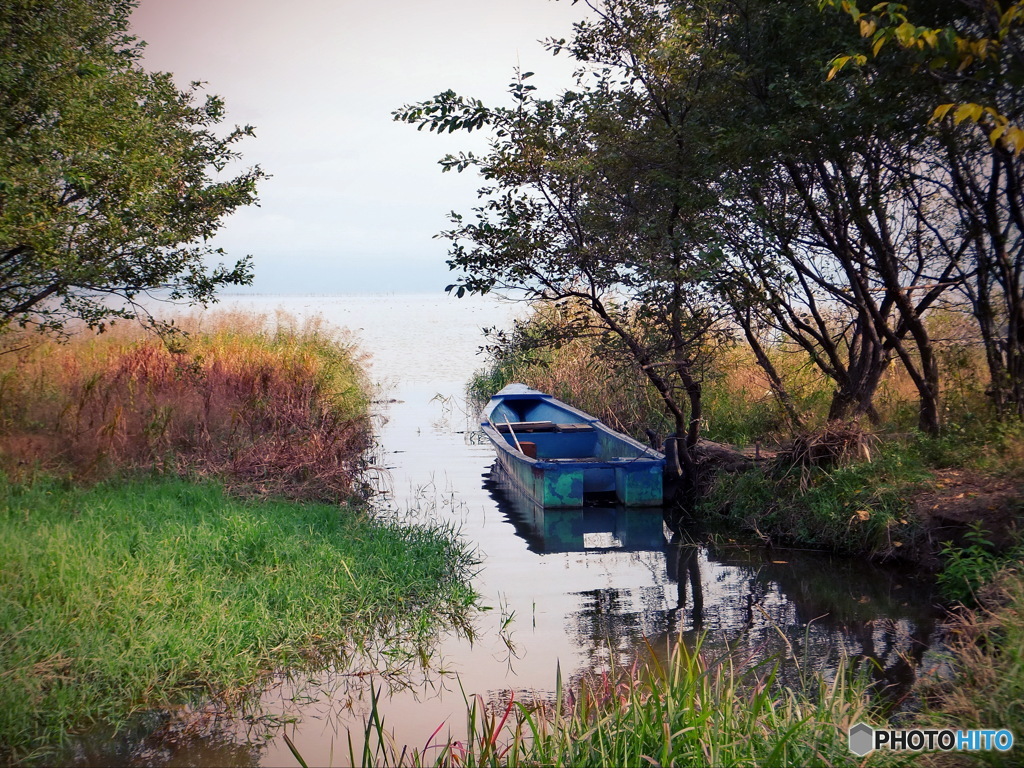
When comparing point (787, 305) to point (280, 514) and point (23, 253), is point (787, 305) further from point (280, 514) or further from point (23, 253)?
point (23, 253)

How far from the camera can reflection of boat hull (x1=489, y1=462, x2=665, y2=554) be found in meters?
8.27

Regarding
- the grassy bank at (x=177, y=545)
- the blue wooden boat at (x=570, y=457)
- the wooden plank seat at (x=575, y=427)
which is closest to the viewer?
the grassy bank at (x=177, y=545)

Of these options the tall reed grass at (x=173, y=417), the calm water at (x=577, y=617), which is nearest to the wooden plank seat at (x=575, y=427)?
the calm water at (x=577, y=617)

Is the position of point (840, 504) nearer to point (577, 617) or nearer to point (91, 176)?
point (577, 617)

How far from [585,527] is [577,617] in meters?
2.83

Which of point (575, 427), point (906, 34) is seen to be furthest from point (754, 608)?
point (575, 427)

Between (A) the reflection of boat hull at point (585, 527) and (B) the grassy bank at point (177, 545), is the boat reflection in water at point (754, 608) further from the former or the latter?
(B) the grassy bank at point (177, 545)

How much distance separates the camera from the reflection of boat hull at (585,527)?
8273 millimetres

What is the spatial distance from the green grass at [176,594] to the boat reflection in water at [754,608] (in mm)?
1230

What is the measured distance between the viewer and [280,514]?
7.48 metres

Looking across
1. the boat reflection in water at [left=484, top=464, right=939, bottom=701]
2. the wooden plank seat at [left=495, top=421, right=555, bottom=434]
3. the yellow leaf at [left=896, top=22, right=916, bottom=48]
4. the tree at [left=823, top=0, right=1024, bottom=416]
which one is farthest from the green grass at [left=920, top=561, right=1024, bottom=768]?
the wooden plank seat at [left=495, top=421, right=555, bottom=434]

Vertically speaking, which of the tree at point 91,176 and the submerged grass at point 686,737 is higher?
the tree at point 91,176

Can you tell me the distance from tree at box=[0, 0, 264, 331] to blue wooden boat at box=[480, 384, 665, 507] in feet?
12.6

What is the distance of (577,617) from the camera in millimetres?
6133
